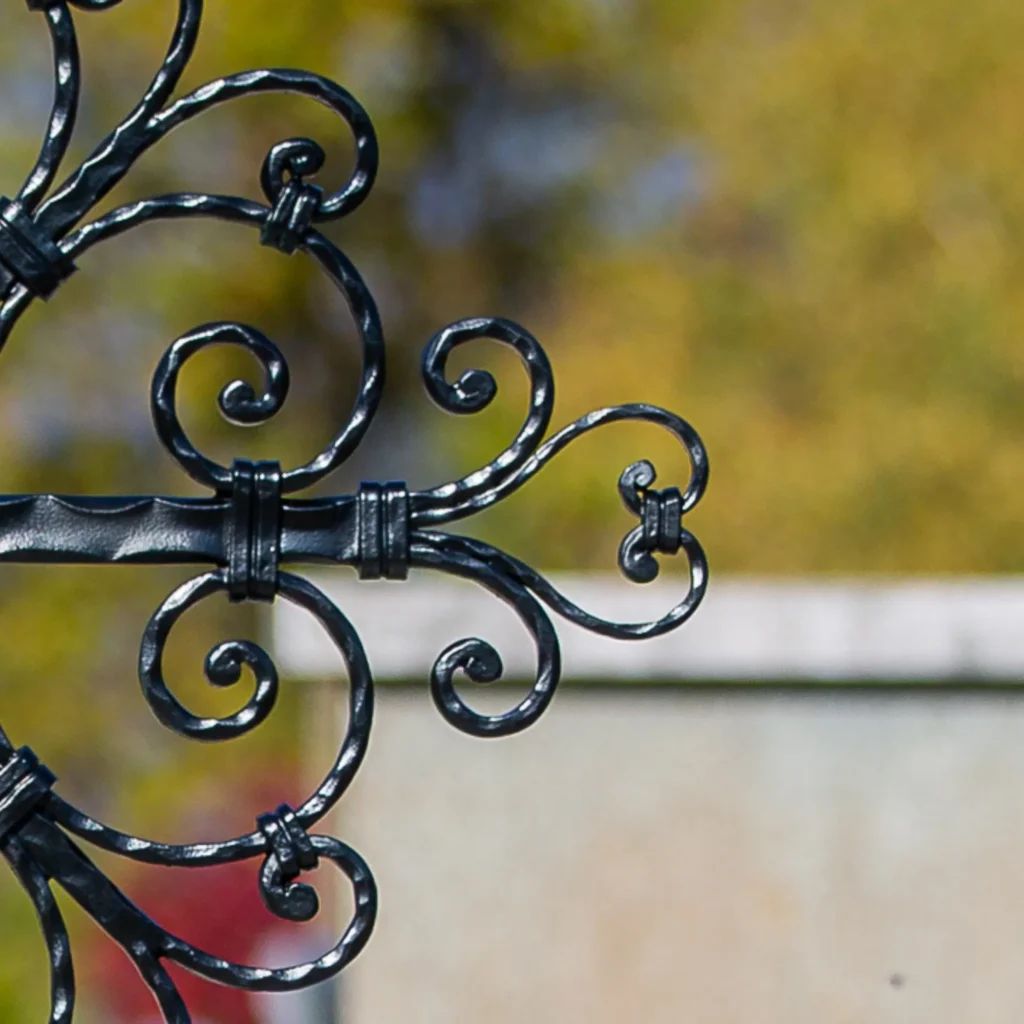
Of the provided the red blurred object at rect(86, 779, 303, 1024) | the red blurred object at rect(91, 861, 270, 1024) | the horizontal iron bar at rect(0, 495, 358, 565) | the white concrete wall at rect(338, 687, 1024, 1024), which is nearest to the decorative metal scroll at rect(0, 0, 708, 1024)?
the horizontal iron bar at rect(0, 495, 358, 565)

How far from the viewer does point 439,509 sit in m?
0.65

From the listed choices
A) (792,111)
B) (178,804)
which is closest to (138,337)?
(178,804)

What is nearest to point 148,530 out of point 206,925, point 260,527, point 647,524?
point 260,527

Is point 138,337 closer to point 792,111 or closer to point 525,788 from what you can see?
point 792,111

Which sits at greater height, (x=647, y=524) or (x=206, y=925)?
(x=647, y=524)

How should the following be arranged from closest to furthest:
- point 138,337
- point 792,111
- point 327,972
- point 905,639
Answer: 1. point 327,972
2. point 905,639
3. point 792,111
4. point 138,337

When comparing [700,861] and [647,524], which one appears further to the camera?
[700,861]

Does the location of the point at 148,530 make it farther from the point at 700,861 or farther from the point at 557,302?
the point at 557,302

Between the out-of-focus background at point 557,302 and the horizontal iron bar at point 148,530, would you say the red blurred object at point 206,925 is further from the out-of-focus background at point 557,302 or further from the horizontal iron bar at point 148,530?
the horizontal iron bar at point 148,530

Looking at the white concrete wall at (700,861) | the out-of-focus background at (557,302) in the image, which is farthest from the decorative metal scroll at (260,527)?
the out-of-focus background at (557,302)

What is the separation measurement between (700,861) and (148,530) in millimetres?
686

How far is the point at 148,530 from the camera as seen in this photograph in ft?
2.12

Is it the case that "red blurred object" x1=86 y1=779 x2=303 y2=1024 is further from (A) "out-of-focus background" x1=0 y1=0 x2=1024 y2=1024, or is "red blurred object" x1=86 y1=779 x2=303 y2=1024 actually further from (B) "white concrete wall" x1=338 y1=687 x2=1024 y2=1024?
(B) "white concrete wall" x1=338 y1=687 x2=1024 y2=1024

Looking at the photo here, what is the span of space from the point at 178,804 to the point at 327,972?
116 inches
